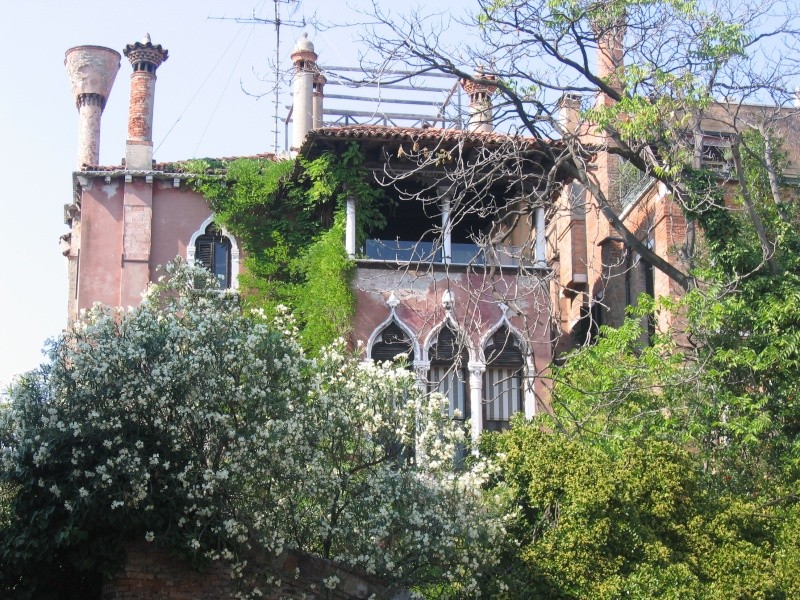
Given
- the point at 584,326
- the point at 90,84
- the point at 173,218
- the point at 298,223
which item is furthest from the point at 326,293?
the point at 90,84

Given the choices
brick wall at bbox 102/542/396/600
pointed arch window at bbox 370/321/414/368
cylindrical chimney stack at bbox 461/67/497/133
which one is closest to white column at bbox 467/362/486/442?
pointed arch window at bbox 370/321/414/368

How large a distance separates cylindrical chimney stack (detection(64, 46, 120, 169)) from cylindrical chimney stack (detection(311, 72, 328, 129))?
4.72 metres

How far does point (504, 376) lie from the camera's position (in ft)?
70.8

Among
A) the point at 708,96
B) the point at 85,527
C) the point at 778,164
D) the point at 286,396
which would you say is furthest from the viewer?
the point at 778,164

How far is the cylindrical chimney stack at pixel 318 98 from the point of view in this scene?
82.0 ft

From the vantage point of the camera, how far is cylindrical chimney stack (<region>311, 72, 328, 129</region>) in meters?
25.0

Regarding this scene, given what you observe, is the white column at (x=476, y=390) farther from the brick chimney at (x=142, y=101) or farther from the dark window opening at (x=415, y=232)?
the brick chimney at (x=142, y=101)

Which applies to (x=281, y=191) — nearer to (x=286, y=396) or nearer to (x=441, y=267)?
(x=441, y=267)

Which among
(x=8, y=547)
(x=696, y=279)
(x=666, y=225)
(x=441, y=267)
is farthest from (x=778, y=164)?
(x=8, y=547)

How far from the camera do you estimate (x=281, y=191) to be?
23.4 metres

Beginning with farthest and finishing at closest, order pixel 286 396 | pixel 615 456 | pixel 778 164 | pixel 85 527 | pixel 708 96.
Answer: pixel 778 164, pixel 708 96, pixel 615 456, pixel 286 396, pixel 85 527

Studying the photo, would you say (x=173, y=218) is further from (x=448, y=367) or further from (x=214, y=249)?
(x=448, y=367)

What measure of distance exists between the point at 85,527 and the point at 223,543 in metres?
1.32

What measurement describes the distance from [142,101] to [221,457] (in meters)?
13.1
